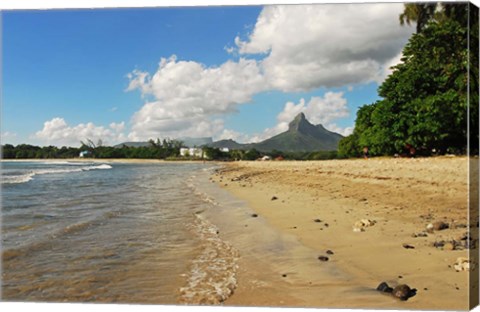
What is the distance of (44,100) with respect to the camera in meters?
4.22

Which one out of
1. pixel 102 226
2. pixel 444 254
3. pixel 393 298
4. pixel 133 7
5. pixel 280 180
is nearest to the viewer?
pixel 393 298

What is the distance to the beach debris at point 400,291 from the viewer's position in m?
3.07

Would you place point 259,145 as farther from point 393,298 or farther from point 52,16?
point 52,16

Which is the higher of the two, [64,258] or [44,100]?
[44,100]

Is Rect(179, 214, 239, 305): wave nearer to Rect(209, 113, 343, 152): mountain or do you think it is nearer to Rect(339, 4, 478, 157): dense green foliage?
Rect(209, 113, 343, 152): mountain

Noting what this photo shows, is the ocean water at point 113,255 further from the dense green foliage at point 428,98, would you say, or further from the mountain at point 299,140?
the dense green foliage at point 428,98

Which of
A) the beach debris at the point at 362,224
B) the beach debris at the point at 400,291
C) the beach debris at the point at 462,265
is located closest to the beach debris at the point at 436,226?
the beach debris at the point at 462,265

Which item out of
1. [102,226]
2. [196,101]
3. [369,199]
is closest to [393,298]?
[196,101]

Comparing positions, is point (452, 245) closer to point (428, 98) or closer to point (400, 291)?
point (400, 291)

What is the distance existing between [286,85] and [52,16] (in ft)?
7.43

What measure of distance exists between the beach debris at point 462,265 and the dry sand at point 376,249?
0.12 ft

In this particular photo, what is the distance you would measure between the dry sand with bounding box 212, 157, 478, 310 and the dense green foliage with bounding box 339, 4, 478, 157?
24cm

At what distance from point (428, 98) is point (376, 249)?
5.36ft

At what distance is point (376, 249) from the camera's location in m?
4.00
